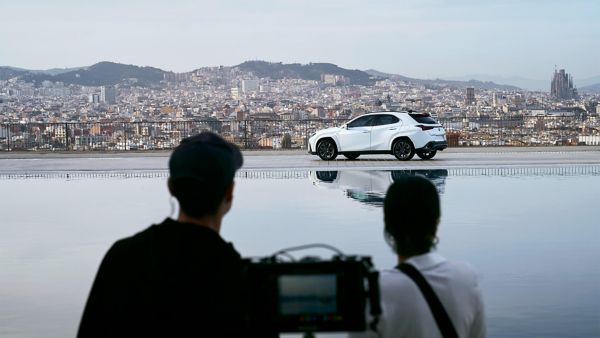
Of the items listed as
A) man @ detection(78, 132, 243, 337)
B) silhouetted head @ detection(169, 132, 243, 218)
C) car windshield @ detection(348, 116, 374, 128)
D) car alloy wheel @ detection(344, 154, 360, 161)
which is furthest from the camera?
car alloy wheel @ detection(344, 154, 360, 161)

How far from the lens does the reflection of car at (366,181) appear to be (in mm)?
22469

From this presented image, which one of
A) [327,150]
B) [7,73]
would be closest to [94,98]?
[7,73]

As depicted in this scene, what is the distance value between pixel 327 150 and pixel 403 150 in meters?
2.16

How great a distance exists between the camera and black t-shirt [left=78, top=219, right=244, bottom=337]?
386 cm

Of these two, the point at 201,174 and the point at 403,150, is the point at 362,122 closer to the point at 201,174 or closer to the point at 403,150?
the point at 403,150

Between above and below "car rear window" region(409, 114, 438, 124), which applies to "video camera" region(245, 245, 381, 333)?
above

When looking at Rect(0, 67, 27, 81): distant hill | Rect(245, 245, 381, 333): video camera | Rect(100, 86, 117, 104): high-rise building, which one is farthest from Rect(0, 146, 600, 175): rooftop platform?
Rect(0, 67, 27, 81): distant hill

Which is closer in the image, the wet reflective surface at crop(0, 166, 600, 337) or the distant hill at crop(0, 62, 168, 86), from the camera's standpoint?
the wet reflective surface at crop(0, 166, 600, 337)

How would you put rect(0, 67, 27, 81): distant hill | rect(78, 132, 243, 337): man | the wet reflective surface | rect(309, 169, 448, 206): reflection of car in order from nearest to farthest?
1. rect(78, 132, 243, 337): man
2. the wet reflective surface
3. rect(309, 169, 448, 206): reflection of car
4. rect(0, 67, 27, 81): distant hill

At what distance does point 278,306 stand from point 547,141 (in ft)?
159

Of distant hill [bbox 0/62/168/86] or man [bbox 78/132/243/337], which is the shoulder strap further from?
distant hill [bbox 0/62/168/86]

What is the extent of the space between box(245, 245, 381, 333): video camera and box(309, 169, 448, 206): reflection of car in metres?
17.0

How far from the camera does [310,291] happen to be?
3.58 m

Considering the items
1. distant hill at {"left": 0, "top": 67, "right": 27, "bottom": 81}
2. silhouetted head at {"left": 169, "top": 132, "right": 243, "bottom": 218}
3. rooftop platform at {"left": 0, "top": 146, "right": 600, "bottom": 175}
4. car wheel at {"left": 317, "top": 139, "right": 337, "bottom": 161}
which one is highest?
silhouetted head at {"left": 169, "top": 132, "right": 243, "bottom": 218}
